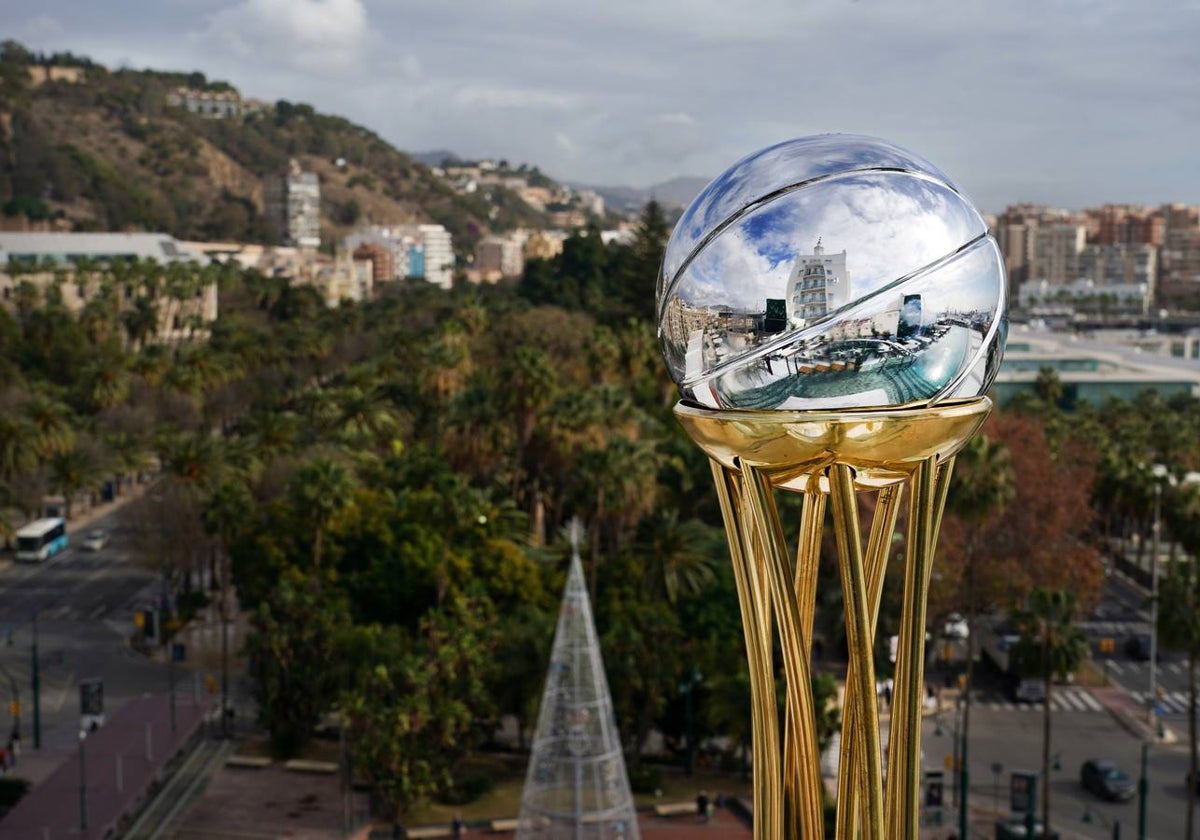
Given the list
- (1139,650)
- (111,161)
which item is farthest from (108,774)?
(111,161)

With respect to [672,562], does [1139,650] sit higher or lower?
lower

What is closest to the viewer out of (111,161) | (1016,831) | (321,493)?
(1016,831)

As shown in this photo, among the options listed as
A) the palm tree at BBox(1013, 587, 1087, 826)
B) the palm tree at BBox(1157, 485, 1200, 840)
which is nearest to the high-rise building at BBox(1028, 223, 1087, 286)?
the palm tree at BBox(1013, 587, 1087, 826)

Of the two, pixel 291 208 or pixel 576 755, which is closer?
pixel 576 755

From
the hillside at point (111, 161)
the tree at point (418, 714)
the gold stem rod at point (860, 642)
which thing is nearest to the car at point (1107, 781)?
the tree at point (418, 714)

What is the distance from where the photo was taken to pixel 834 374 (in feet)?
14.3

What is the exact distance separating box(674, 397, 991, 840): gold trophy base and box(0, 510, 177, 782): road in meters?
28.1

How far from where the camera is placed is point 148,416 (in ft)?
197

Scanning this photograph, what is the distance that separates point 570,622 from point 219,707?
1355 cm

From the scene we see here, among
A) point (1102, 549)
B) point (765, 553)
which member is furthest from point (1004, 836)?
point (1102, 549)

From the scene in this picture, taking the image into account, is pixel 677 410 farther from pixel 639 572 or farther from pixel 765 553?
pixel 639 572

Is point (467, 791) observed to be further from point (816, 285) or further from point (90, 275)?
point (90, 275)

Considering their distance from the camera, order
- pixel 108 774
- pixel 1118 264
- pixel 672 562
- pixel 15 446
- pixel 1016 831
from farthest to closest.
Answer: pixel 1118 264, pixel 15 446, pixel 672 562, pixel 108 774, pixel 1016 831

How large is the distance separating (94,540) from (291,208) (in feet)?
438
